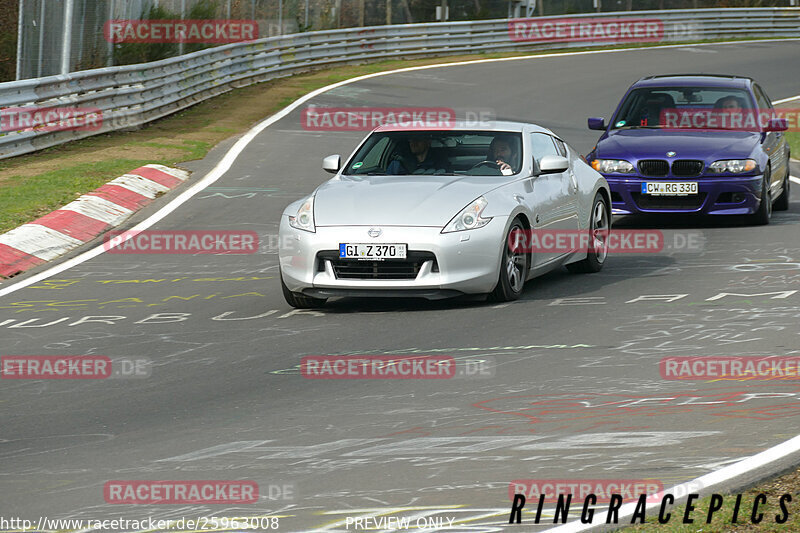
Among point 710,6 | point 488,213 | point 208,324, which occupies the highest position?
point 710,6

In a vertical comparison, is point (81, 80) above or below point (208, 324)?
above

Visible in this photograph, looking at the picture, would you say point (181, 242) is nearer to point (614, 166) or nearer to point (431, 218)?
point (431, 218)

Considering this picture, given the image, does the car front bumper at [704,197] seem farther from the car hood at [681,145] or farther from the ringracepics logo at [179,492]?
the ringracepics logo at [179,492]

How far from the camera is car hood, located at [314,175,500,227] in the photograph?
32.2 ft

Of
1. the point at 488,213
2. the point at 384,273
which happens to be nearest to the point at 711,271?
the point at 488,213

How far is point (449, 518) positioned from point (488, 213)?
5147mm

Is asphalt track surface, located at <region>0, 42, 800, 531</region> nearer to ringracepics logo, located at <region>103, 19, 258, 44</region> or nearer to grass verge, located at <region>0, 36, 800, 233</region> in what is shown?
grass verge, located at <region>0, 36, 800, 233</region>

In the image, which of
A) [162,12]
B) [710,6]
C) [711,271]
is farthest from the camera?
[710,6]

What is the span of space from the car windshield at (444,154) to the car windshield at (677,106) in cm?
469

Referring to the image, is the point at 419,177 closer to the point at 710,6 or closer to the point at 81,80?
the point at 81,80

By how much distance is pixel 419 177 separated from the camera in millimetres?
10688

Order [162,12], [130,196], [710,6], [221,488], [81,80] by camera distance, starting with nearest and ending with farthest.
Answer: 1. [221,488]
2. [130,196]
3. [81,80]
4. [162,12]
5. [710,6]

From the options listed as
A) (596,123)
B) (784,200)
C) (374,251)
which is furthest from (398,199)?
(784,200)

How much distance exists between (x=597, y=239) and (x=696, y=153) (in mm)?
2838
